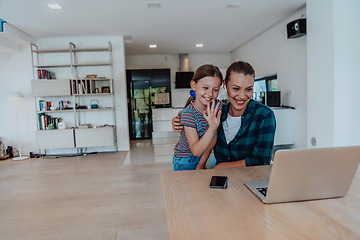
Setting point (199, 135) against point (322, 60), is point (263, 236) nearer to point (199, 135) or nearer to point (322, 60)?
point (199, 135)

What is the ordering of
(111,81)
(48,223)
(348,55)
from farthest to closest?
(111,81) < (348,55) < (48,223)

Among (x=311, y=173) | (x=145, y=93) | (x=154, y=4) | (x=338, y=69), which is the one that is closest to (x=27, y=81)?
(x=145, y=93)

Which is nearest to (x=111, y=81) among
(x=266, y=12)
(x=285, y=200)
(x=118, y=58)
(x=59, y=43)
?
(x=118, y=58)

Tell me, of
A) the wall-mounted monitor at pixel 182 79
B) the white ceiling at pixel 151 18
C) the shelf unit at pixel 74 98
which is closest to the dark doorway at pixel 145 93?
the wall-mounted monitor at pixel 182 79

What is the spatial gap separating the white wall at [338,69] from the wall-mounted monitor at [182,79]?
4528 mm

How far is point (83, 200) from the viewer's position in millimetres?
2844

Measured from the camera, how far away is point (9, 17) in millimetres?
4164

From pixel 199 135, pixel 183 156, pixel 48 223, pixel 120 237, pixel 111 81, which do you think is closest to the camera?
pixel 199 135

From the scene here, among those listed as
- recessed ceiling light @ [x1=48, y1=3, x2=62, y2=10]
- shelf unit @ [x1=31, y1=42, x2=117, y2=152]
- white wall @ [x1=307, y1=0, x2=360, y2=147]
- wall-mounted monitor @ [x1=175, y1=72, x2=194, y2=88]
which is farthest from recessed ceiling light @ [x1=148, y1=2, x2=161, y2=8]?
wall-mounted monitor @ [x1=175, y1=72, x2=194, y2=88]

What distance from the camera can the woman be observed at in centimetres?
128

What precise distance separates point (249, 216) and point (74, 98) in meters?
5.47

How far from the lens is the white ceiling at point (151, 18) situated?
3.83m

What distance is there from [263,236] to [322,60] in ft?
12.4

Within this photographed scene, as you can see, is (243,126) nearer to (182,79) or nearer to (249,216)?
(249,216)
